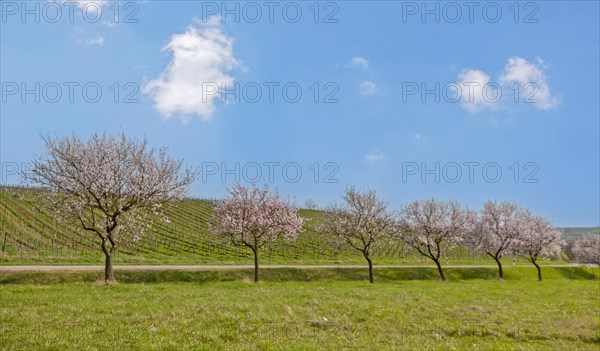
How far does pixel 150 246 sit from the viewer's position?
251 feet

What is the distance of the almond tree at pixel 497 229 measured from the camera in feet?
233

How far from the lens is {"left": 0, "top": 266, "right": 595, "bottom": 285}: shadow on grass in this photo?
38.2 metres

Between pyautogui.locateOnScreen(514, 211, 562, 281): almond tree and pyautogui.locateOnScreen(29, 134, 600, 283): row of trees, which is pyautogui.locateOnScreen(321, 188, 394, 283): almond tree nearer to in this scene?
pyautogui.locateOnScreen(29, 134, 600, 283): row of trees

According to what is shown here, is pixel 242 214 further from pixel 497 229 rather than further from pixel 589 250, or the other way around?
pixel 589 250

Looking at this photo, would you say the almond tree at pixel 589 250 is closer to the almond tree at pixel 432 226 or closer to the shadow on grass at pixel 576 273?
→ the shadow on grass at pixel 576 273

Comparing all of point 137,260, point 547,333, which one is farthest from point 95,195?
point 547,333

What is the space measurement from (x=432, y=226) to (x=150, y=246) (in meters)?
49.8

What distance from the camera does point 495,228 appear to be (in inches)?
2857

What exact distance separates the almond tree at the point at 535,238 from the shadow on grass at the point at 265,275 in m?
4.72

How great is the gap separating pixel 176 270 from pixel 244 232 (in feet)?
27.6

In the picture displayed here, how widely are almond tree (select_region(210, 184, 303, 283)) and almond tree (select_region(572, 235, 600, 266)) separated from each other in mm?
126950

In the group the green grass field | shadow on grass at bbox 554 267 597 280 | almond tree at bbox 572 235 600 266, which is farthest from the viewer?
almond tree at bbox 572 235 600 266

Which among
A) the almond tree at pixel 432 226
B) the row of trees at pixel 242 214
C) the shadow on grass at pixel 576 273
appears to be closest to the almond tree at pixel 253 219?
the row of trees at pixel 242 214

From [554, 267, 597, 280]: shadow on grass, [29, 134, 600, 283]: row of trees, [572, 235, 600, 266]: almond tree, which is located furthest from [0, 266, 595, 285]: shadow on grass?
[572, 235, 600, 266]: almond tree
